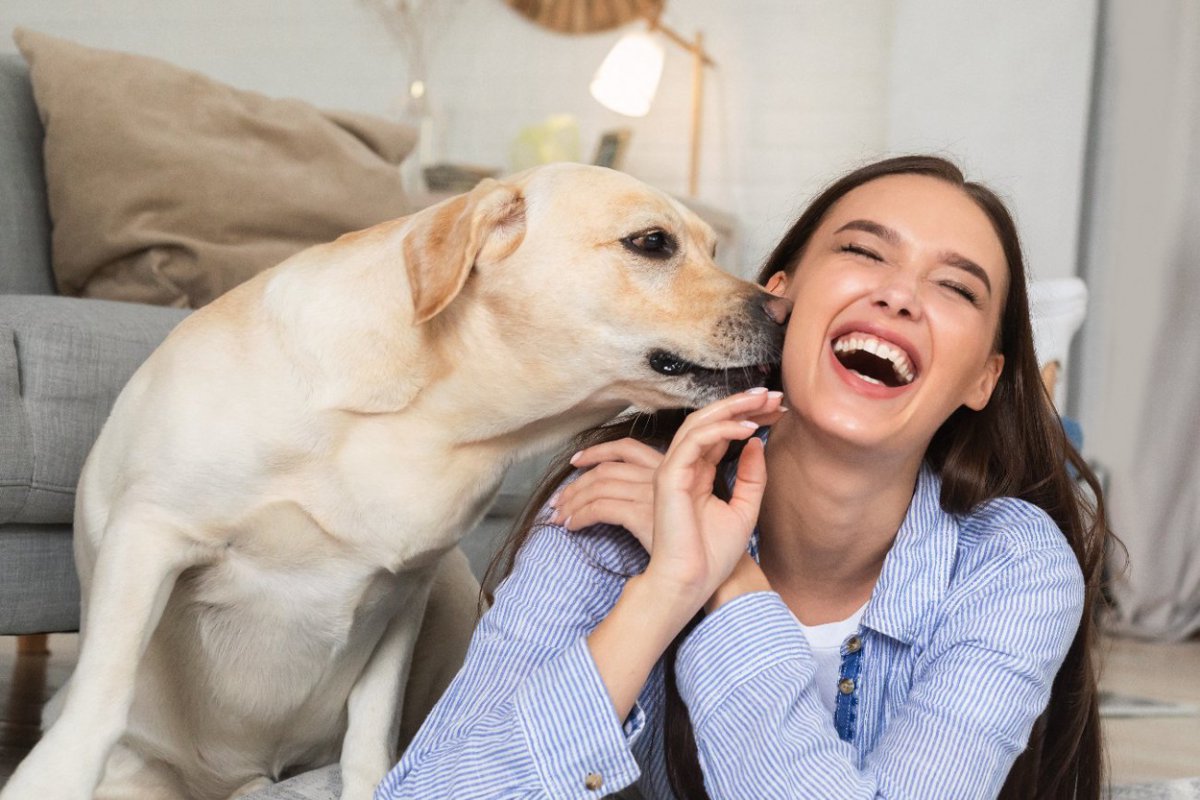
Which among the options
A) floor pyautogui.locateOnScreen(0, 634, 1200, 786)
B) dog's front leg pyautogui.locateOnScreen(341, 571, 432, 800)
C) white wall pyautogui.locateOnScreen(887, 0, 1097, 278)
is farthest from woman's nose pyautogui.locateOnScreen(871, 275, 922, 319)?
white wall pyautogui.locateOnScreen(887, 0, 1097, 278)

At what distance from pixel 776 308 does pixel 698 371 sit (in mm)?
108

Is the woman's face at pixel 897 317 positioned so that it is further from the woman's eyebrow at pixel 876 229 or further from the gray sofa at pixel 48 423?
the gray sofa at pixel 48 423

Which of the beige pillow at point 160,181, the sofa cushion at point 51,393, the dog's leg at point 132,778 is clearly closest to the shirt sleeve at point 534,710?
the dog's leg at point 132,778

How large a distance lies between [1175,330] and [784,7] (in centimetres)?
179

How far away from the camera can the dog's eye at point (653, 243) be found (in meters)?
1.27

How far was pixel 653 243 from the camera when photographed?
50.4 inches

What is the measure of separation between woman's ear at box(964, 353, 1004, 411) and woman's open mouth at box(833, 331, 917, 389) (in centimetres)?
9

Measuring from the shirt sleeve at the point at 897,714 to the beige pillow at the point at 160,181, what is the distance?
4.78 ft

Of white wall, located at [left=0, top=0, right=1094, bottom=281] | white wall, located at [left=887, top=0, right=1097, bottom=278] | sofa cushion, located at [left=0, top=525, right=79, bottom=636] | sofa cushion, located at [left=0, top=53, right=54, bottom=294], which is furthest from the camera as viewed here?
white wall, located at [left=0, top=0, right=1094, bottom=281]

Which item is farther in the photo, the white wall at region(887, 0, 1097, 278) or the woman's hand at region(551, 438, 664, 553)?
the white wall at region(887, 0, 1097, 278)

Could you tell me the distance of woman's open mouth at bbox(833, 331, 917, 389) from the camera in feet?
3.87

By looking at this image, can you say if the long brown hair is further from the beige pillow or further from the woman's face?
the beige pillow

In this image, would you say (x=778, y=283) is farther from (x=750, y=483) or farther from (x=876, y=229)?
(x=750, y=483)

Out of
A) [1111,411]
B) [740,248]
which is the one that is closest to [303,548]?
[1111,411]
